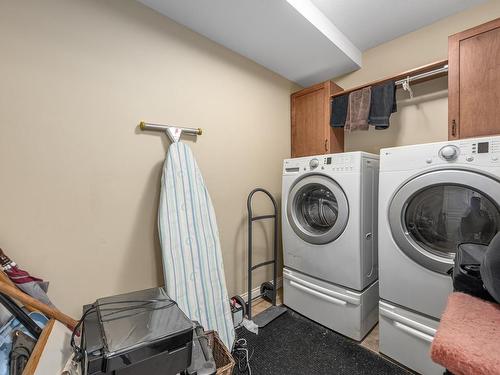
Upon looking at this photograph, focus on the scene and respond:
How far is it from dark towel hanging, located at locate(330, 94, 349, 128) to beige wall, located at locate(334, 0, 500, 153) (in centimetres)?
33

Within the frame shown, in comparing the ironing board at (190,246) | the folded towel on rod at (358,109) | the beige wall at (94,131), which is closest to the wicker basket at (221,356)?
the ironing board at (190,246)

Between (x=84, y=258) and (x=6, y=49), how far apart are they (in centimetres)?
107

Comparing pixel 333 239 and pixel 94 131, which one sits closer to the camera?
pixel 94 131

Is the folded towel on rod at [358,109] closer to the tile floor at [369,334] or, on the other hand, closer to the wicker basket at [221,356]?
the tile floor at [369,334]

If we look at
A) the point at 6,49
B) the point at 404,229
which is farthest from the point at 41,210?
the point at 404,229

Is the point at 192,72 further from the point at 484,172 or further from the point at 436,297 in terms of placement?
the point at 436,297

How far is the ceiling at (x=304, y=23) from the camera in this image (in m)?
1.55

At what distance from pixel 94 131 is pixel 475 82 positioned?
2239mm

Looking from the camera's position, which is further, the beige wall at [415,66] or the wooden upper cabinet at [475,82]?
the beige wall at [415,66]

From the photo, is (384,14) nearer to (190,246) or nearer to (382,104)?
(382,104)

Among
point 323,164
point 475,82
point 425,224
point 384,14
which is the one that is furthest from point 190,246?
point 384,14

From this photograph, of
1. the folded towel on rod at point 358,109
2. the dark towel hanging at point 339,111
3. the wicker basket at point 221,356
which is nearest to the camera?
the wicker basket at point 221,356

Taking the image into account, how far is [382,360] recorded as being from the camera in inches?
58.4

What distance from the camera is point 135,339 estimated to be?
86 cm
